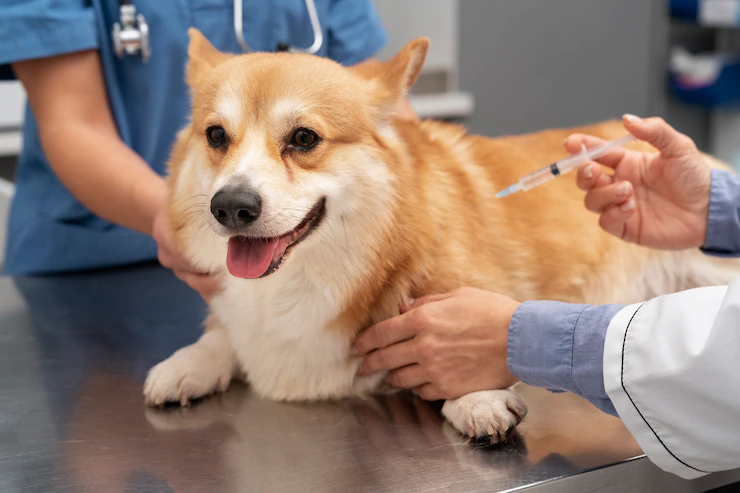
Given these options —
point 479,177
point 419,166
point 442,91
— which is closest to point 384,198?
→ point 419,166

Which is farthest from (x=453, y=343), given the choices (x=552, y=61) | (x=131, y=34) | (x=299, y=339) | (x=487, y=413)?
(x=552, y=61)

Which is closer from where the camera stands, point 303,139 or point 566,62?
point 303,139

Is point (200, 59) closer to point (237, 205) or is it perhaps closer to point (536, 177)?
point (237, 205)

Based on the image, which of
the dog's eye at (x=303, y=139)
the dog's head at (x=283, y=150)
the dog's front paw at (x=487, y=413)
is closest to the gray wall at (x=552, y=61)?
the dog's head at (x=283, y=150)

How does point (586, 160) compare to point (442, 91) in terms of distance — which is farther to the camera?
point (442, 91)

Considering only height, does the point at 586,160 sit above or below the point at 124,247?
above

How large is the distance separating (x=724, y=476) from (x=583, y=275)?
0.46 meters

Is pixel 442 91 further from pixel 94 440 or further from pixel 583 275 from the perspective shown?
pixel 94 440

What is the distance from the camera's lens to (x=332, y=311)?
1.03 metres

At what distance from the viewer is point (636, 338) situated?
0.75 metres

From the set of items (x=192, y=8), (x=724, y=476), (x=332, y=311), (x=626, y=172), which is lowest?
(x=724, y=476)

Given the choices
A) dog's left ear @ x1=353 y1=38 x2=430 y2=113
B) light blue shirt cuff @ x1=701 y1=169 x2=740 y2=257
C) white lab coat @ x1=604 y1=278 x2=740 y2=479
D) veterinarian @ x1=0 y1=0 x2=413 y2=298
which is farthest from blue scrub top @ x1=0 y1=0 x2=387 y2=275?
white lab coat @ x1=604 y1=278 x2=740 y2=479

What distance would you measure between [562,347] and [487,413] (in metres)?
0.13

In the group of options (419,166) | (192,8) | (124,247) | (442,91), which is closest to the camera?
(419,166)
